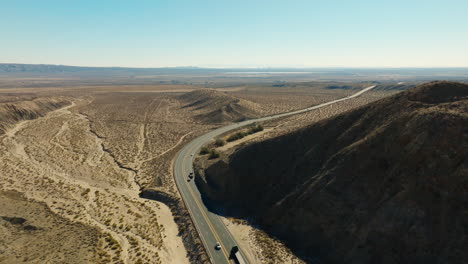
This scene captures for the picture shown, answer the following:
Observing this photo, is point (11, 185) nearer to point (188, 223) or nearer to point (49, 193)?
point (49, 193)

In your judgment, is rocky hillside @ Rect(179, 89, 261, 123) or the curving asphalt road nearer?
the curving asphalt road

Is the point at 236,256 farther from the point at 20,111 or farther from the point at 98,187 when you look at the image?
the point at 20,111

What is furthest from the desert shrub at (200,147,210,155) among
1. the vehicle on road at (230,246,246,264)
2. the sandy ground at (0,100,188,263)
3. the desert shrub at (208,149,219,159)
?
the vehicle on road at (230,246,246,264)

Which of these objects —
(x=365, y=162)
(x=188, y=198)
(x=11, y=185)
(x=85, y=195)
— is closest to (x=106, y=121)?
(x=11, y=185)

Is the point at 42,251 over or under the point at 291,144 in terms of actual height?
under

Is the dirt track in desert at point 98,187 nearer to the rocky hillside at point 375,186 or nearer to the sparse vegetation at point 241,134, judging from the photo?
the sparse vegetation at point 241,134

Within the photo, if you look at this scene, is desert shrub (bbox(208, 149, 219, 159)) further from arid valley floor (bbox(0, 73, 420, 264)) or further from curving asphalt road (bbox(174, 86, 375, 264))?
curving asphalt road (bbox(174, 86, 375, 264))

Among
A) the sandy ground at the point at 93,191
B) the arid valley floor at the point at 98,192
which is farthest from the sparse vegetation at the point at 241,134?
the sandy ground at the point at 93,191
